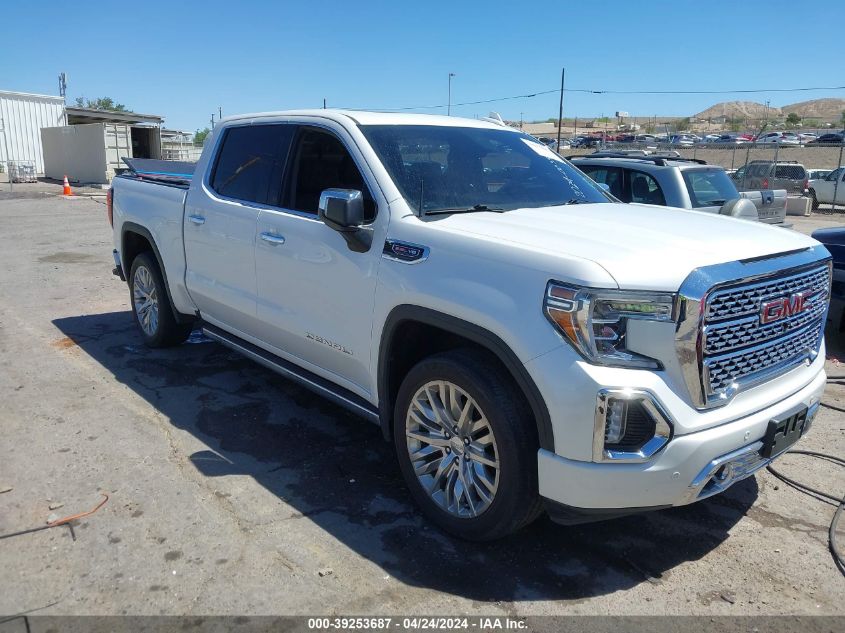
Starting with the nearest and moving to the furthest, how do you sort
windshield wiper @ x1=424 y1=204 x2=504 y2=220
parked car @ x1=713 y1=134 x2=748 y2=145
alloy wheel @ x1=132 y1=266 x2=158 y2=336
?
windshield wiper @ x1=424 y1=204 x2=504 y2=220
alloy wheel @ x1=132 y1=266 x2=158 y2=336
parked car @ x1=713 y1=134 x2=748 y2=145

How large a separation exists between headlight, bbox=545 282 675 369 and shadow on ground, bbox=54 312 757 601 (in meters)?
1.09

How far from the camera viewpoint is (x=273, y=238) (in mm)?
4371

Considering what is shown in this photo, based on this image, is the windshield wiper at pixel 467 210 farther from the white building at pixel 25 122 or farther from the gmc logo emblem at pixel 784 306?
the white building at pixel 25 122

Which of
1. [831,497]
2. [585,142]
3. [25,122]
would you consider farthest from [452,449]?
[585,142]

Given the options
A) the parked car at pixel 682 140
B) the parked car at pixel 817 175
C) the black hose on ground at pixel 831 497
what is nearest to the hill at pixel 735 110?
the parked car at pixel 682 140

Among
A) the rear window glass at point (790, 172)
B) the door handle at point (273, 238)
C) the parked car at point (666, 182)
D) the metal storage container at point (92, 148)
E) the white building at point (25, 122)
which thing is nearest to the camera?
the door handle at point (273, 238)

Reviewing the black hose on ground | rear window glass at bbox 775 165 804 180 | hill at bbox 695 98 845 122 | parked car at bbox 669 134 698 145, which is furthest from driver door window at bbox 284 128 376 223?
hill at bbox 695 98 845 122

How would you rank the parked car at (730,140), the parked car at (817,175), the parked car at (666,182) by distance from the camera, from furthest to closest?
the parked car at (730,140), the parked car at (817,175), the parked car at (666,182)

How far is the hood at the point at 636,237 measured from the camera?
9.29ft

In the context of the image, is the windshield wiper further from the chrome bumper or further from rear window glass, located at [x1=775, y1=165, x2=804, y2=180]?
rear window glass, located at [x1=775, y1=165, x2=804, y2=180]

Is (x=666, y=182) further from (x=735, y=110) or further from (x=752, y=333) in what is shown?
(x=735, y=110)

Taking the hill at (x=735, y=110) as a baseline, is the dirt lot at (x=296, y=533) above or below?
below

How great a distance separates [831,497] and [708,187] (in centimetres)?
592

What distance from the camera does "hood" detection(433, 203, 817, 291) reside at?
111 inches
